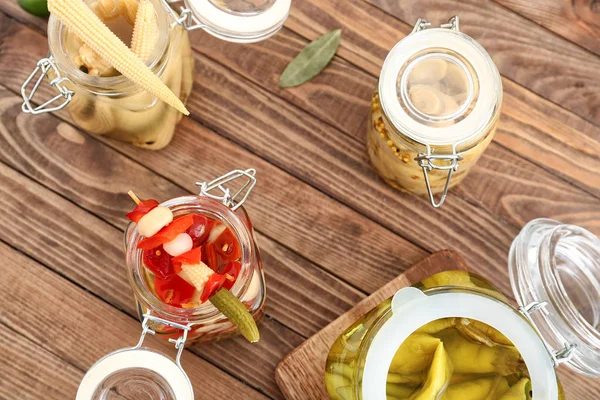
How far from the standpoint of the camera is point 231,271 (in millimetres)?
736

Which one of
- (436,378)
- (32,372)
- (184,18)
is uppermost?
(184,18)

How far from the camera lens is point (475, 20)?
39.0 inches

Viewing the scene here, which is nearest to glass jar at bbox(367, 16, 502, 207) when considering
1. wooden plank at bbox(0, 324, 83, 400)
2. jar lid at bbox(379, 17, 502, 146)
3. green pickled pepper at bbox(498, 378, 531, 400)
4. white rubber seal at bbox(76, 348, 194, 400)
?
jar lid at bbox(379, 17, 502, 146)

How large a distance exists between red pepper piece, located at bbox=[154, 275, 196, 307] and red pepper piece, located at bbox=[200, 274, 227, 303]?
42mm

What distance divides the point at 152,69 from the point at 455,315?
1.39 ft

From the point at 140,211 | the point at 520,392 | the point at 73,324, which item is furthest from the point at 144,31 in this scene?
the point at 520,392

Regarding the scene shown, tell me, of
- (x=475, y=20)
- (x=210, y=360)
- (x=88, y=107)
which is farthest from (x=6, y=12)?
(x=475, y=20)

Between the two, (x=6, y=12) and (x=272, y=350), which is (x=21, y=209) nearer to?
(x=6, y=12)

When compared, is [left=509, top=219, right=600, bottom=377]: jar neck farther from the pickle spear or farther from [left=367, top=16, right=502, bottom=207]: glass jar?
the pickle spear

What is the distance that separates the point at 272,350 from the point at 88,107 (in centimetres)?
40

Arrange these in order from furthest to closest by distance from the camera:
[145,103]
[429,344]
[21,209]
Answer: [21,209], [145,103], [429,344]

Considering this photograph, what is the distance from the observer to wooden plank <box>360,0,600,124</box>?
98 cm

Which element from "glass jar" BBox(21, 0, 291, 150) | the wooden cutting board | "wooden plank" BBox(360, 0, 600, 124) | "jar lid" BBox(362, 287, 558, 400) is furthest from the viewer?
"wooden plank" BBox(360, 0, 600, 124)

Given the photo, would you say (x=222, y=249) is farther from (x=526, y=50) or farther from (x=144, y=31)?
(x=526, y=50)
